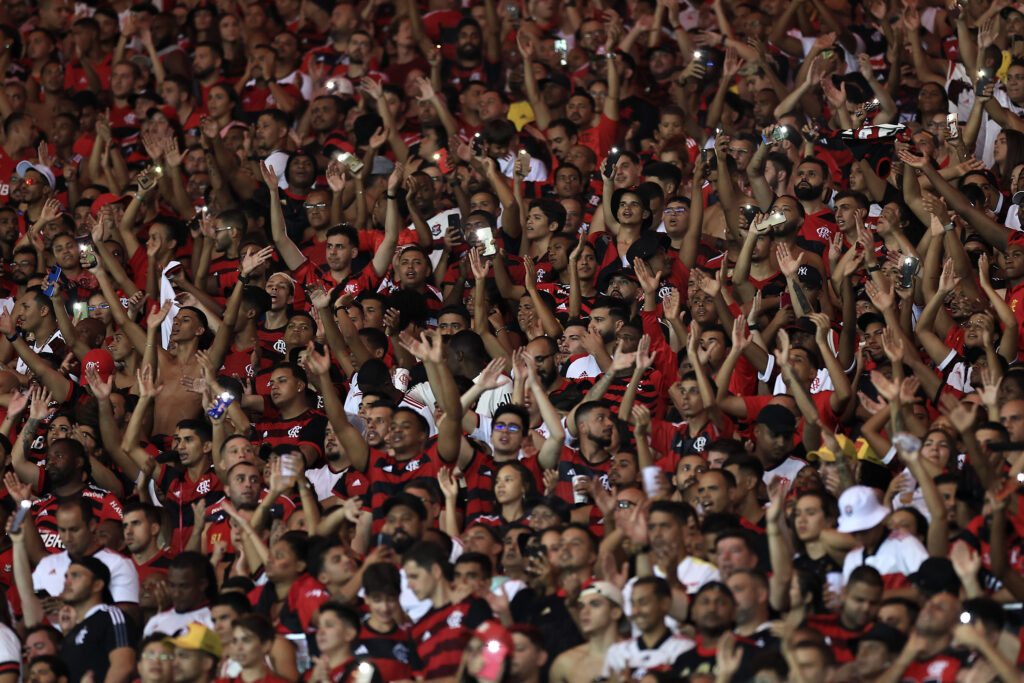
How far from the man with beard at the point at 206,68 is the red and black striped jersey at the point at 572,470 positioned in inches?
212

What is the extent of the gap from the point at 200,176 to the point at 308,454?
3.22 metres

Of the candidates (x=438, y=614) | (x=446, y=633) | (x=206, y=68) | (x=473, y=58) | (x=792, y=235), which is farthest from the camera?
(x=206, y=68)

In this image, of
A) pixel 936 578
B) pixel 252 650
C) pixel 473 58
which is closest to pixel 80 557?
pixel 252 650

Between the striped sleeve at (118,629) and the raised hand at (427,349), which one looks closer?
the striped sleeve at (118,629)

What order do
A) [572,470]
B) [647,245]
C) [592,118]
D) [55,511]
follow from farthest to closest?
[592,118] < [647,245] < [55,511] < [572,470]

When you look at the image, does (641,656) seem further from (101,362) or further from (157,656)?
(101,362)

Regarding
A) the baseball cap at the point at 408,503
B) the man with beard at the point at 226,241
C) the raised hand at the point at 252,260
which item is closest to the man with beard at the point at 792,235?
the baseball cap at the point at 408,503

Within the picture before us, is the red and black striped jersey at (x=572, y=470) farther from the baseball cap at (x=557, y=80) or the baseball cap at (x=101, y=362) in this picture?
the baseball cap at (x=557, y=80)

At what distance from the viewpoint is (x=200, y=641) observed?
7695 mm

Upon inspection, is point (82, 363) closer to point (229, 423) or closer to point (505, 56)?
point (229, 423)

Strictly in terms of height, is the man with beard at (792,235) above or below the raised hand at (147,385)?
above

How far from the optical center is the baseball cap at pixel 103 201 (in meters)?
11.6

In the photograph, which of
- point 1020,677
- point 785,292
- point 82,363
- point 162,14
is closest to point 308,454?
point 82,363

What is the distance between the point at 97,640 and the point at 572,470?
233cm
